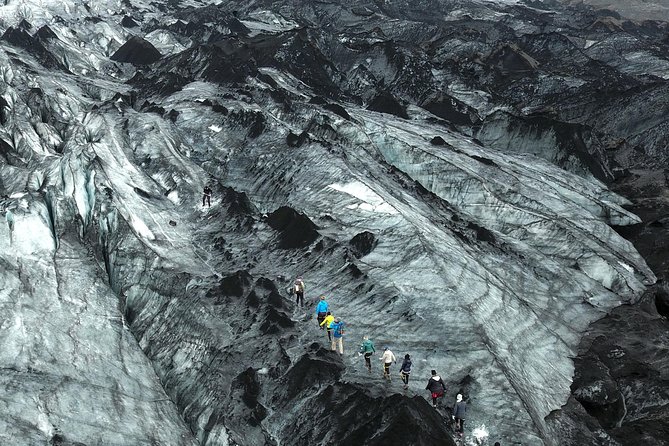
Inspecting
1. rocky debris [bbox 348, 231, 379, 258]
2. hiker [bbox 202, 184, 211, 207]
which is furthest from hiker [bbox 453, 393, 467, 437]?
hiker [bbox 202, 184, 211, 207]

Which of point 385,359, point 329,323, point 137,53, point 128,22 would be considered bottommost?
point 385,359

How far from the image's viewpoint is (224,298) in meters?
31.7

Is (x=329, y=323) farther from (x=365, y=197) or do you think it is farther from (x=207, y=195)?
(x=207, y=195)

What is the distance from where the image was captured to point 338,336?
1031 inches

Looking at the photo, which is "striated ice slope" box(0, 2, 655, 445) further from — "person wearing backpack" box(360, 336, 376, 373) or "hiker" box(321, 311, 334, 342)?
"hiker" box(321, 311, 334, 342)

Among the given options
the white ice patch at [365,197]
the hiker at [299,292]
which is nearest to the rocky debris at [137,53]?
the white ice patch at [365,197]

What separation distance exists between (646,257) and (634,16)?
500 ft

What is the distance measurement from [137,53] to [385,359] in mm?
69109

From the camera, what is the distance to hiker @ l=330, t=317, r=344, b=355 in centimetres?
2614

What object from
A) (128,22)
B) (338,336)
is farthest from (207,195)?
(128,22)

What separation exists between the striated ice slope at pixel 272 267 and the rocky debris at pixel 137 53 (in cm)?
2134

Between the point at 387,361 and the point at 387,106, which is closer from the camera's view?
the point at 387,361

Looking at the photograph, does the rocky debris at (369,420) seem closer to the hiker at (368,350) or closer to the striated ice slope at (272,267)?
the striated ice slope at (272,267)

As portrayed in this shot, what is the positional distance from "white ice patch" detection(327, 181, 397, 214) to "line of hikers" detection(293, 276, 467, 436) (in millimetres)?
9596
